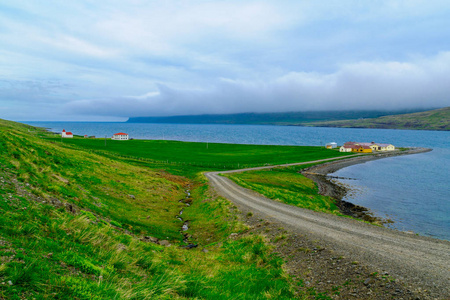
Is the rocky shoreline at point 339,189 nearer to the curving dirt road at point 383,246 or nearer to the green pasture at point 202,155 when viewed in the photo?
the green pasture at point 202,155

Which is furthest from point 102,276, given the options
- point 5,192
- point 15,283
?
point 5,192

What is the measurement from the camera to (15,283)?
614 cm

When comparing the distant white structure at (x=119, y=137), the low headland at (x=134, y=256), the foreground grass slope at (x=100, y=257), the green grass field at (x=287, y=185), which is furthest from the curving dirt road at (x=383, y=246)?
the distant white structure at (x=119, y=137)

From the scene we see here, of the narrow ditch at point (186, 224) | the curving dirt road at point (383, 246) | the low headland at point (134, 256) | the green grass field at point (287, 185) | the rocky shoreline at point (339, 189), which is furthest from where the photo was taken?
the green grass field at point (287, 185)

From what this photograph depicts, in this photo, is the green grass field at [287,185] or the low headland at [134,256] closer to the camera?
the low headland at [134,256]

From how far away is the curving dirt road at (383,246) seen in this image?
1310cm

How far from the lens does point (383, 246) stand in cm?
1773

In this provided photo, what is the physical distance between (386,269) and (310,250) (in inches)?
179

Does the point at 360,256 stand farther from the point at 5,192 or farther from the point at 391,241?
the point at 5,192

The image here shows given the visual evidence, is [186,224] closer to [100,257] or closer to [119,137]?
[100,257]

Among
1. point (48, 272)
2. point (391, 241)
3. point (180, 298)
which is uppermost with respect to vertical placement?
point (48, 272)

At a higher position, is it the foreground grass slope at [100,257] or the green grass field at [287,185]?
the foreground grass slope at [100,257]

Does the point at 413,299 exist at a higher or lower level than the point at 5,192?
lower

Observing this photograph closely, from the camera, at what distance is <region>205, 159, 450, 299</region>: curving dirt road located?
13102 millimetres
